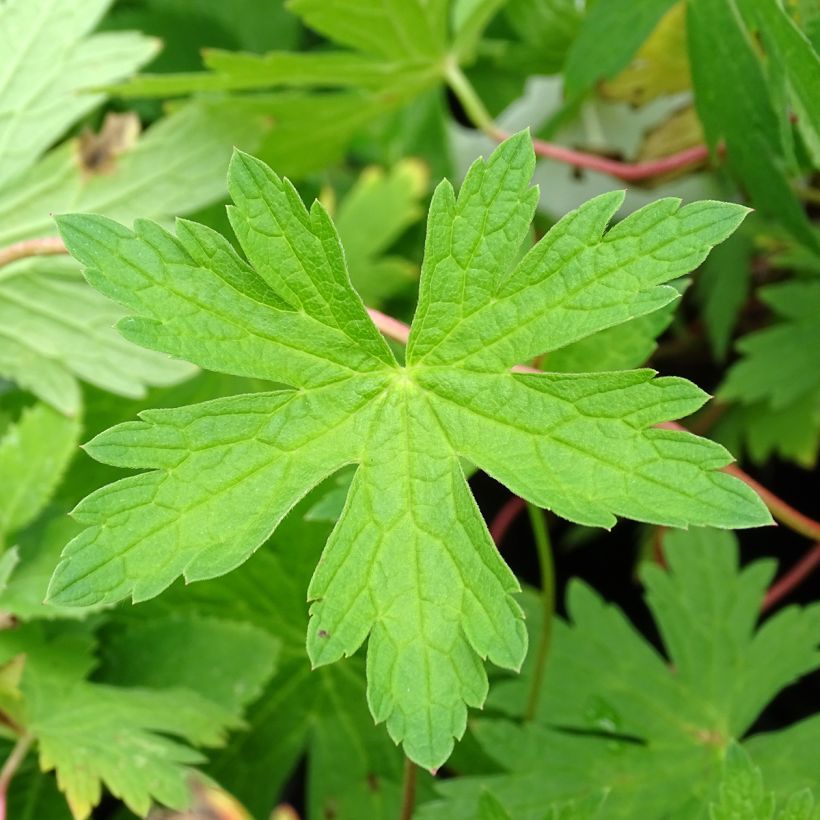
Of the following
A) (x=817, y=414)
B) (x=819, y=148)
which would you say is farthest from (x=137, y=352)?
(x=817, y=414)

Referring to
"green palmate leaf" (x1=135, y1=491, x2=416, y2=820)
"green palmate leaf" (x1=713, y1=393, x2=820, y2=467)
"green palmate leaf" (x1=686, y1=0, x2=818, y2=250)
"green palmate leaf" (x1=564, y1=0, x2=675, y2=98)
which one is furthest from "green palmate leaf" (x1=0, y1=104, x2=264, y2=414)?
"green palmate leaf" (x1=713, y1=393, x2=820, y2=467)

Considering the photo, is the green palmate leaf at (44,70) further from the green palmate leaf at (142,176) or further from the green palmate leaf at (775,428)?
the green palmate leaf at (775,428)

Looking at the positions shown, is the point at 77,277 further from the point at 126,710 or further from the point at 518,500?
the point at 518,500

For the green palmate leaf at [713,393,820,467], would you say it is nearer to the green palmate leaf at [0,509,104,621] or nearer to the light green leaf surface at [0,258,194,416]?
the light green leaf surface at [0,258,194,416]

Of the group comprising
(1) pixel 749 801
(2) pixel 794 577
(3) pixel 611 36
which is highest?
(3) pixel 611 36

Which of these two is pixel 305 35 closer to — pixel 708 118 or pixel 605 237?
pixel 708 118

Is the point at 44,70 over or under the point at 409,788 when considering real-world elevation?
over

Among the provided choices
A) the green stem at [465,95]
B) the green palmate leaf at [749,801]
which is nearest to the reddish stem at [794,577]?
the green palmate leaf at [749,801]

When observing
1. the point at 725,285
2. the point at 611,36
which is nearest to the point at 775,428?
the point at 725,285
